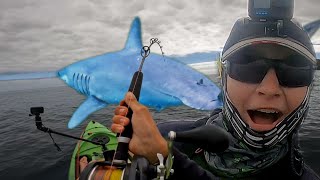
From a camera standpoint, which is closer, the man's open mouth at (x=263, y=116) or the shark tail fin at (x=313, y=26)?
the man's open mouth at (x=263, y=116)

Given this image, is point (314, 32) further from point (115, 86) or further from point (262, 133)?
point (115, 86)

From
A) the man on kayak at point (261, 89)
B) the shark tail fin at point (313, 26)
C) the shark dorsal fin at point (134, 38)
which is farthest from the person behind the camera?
the shark dorsal fin at point (134, 38)

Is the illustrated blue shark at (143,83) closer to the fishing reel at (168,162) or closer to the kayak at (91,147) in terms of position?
the kayak at (91,147)

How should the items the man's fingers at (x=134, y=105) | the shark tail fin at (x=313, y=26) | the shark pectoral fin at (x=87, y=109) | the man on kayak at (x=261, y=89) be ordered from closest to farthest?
the man's fingers at (x=134, y=105)
the man on kayak at (x=261, y=89)
the shark tail fin at (x=313, y=26)
the shark pectoral fin at (x=87, y=109)

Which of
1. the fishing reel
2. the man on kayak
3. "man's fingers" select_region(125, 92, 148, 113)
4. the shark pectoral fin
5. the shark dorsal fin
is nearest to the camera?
the fishing reel

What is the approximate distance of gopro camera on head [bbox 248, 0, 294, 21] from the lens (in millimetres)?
1989

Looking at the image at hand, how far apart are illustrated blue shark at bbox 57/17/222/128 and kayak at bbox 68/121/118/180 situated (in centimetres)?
58

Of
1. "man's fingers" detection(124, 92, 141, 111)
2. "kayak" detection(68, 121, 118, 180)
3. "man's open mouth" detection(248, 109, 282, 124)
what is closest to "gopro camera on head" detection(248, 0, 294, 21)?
"man's open mouth" detection(248, 109, 282, 124)

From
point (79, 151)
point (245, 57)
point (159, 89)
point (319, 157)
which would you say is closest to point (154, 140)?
point (245, 57)

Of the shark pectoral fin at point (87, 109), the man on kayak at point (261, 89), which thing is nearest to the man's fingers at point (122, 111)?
the man on kayak at point (261, 89)

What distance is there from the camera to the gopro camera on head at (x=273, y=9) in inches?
78.3

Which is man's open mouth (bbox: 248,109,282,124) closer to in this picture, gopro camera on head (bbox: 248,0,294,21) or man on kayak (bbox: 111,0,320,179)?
man on kayak (bbox: 111,0,320,179)

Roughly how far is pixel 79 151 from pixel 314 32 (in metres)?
5.74

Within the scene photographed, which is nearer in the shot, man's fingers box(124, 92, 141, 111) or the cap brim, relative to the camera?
man's fingers box(124, 92, 141, 111)
